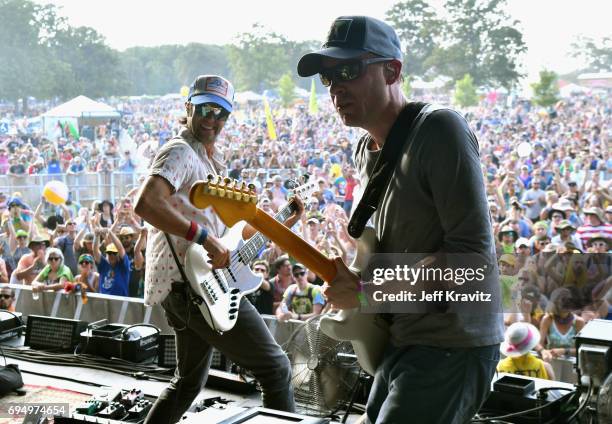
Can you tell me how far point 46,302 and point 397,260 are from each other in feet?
17.3

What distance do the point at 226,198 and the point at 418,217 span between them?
60 cm

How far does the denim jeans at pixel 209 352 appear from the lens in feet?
9.18

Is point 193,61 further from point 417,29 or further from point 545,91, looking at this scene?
point 545,91

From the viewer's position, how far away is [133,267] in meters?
6.70

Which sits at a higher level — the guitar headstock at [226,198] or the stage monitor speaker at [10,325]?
the guitar headstock at [226,198]

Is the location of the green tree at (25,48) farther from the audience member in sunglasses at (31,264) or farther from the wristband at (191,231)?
the wristband at (191,231)

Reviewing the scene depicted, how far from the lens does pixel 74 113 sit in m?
17.0

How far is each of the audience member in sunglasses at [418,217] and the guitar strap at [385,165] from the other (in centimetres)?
2

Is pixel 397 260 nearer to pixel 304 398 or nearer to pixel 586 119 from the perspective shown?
pixel 304 398

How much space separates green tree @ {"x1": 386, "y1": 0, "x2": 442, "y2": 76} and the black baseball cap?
2137 cm

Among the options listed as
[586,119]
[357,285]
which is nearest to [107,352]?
[357,285]

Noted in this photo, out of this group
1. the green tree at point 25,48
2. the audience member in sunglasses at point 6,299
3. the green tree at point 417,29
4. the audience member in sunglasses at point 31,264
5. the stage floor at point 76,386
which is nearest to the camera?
the stage floor at point 76,386

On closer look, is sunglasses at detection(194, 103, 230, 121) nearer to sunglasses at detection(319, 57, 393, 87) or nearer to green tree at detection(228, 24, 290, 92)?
sunglasses at detection(319, 57, 393, 87)

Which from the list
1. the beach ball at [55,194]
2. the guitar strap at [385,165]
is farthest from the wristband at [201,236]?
the beach ball at [55,194]
